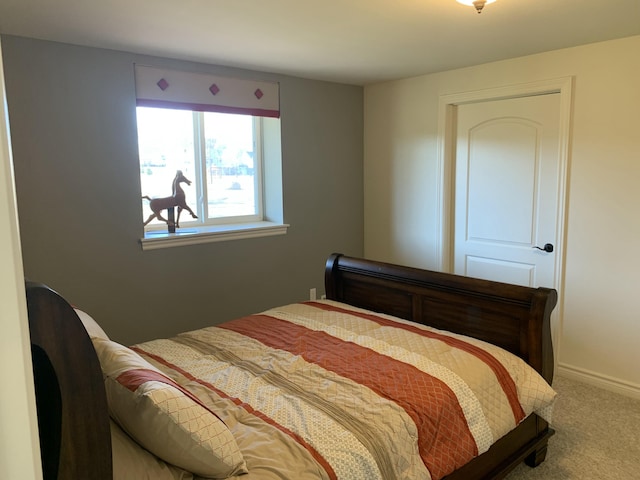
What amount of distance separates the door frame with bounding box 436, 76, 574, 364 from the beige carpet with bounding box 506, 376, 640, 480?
1.46 feet

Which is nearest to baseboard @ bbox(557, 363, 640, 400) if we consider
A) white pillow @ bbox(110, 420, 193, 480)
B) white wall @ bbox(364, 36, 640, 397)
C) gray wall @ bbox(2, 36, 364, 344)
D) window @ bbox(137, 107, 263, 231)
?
white wall @ bbox(364, 36, 640, 397)

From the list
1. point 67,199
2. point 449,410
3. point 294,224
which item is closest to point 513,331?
point 449,410

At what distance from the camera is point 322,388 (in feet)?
6.19

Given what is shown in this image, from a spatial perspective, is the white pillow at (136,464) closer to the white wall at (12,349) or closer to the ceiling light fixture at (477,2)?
the white wall at (12,349)

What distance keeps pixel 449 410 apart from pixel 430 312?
0.85 metres

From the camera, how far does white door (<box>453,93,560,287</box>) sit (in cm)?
340

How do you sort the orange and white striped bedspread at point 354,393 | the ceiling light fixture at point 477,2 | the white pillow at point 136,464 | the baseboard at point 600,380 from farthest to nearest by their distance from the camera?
the baseboard at point 600,380, the ceiling light fixture at point 477,2, the orange and white striped bedspread at point 354,393, the white pillow at point 136,464

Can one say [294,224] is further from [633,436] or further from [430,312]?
[633,436]

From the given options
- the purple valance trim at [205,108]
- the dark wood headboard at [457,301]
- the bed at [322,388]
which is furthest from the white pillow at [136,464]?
the purple valance trim at [205,108]

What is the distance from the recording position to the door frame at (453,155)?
324cm

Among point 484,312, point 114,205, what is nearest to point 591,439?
point 484,312

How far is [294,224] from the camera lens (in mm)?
4152

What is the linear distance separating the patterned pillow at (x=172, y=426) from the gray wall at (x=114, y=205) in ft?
6.03

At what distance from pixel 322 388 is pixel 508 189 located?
2.41 m
